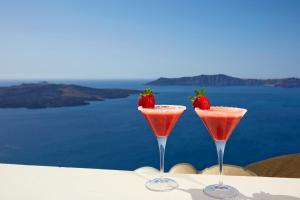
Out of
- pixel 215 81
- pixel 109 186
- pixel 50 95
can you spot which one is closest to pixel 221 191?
pixel 109 186

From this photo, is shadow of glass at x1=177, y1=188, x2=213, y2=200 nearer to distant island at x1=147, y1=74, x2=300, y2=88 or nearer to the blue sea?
the blue sea

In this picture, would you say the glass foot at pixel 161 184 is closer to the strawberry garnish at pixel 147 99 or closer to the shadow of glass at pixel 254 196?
the shadow of glass at pixel 254 196

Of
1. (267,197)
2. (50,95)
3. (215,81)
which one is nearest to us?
(267,197)

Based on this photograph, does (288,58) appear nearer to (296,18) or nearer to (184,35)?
(296,18)

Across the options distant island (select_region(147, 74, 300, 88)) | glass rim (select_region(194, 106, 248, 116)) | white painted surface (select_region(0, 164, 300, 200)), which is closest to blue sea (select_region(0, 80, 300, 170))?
distant island (select_region(147, 74, 300, 88))

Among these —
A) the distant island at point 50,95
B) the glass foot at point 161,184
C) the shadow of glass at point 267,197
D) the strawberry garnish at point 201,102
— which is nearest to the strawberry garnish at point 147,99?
the strawberry garnish at point 201,102

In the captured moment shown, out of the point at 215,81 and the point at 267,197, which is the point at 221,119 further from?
the point at 215,81
